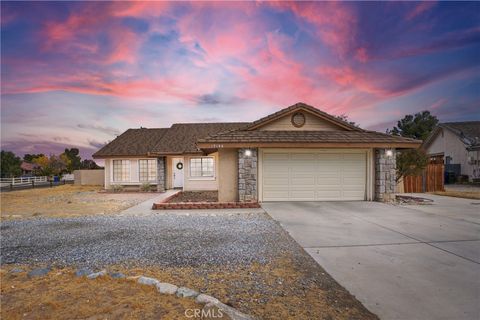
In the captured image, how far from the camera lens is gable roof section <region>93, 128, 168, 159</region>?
61.2ft

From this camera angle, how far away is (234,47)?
13.7 m

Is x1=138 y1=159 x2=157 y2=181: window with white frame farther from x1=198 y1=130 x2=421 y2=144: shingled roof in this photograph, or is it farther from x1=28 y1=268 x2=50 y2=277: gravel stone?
x1=28 y1=268 x2=50 y2=277: gravel stone

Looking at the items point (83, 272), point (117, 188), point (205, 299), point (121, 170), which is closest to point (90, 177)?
point (121, 170)

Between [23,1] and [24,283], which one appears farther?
[23,1]

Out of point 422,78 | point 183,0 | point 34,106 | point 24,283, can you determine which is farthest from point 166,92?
point 422,78

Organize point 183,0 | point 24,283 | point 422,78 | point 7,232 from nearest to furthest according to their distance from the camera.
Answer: point 24,283 → point 7,232 → point 183,0 → point 422,78

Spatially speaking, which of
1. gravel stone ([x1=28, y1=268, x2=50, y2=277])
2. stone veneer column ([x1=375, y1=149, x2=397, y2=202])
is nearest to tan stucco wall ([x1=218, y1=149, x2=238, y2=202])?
stone veneer column ([x1=375, y1=149, x2=397, y2=202])

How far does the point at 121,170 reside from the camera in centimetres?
1903

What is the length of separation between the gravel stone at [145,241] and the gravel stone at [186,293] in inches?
42.8

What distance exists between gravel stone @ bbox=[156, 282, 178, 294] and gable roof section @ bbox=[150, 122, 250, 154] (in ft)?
43.4

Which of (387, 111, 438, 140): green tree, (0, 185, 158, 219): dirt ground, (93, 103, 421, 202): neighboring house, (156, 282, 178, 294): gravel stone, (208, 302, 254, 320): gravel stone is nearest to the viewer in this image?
(208, 302, 254, 320): gravel stone

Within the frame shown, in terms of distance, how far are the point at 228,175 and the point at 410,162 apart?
10.6 meters

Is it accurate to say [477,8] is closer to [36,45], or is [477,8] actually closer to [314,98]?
[314,98]

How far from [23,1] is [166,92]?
9.27 metres
